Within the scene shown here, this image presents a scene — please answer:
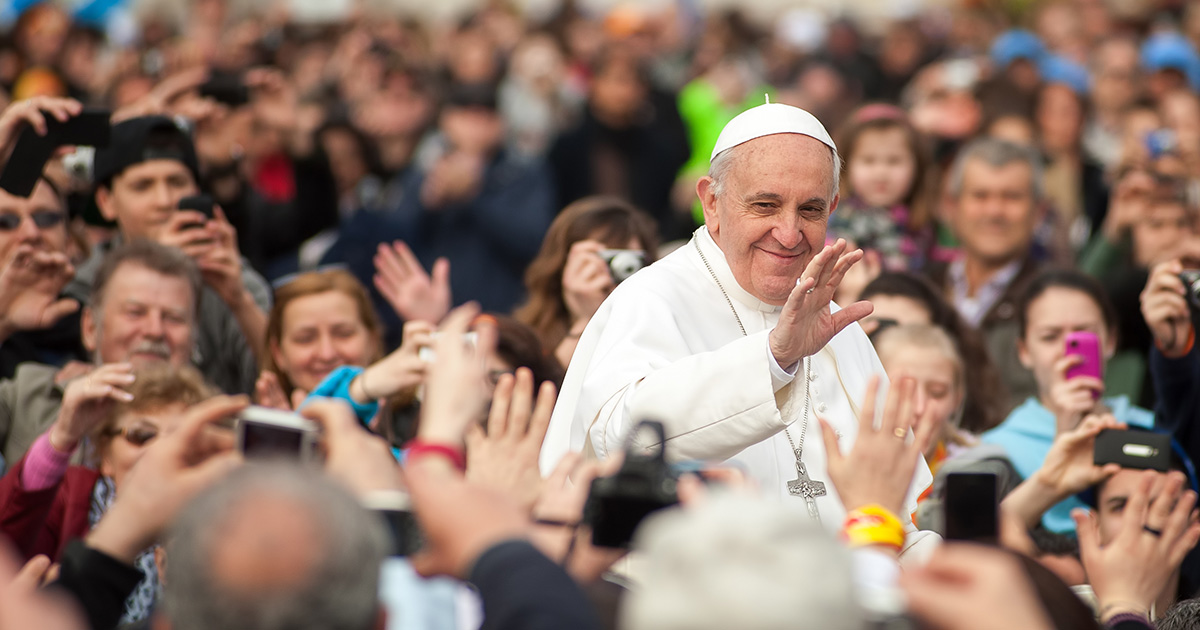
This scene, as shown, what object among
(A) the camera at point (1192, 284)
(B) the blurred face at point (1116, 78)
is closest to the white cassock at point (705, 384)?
(A) the camera at point (1192, 284)

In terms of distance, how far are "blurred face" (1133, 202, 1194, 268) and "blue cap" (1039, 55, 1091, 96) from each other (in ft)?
19.2

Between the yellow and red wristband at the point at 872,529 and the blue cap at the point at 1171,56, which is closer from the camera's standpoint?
the yellow and red wristband at the point at 872,529

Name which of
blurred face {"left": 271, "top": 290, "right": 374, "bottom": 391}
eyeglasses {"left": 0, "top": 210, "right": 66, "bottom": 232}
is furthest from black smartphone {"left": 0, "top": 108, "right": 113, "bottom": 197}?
blurred face {"left": 271, "top": 290, "right": 374, "bottom": 391}

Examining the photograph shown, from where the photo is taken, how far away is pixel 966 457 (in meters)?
5.14

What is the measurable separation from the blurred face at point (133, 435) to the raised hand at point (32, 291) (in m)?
1.11

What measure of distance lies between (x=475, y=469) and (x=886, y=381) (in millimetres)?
1888

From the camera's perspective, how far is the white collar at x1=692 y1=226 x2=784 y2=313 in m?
4.42

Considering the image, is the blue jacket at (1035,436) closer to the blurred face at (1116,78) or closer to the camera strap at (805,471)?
the camera strap at (805,471)

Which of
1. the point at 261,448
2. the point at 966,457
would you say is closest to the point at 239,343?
the point at 966,457

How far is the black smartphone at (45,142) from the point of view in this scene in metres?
5.41

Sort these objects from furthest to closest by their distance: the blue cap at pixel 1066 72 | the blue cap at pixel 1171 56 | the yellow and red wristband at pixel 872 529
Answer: the blue cap at pixel 1066 72
the blue cap at pixel 1171 56
the yellow and red wristband at pixel 872 529

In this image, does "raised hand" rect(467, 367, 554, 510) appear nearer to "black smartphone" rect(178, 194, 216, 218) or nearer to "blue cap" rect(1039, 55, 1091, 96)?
"black smartphone" rect(178, 194, 216, 218)

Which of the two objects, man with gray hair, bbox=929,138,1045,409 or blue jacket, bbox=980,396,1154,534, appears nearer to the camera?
blue jacket, bbox=980,396,1154,534

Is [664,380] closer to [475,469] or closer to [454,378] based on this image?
[475,469]
